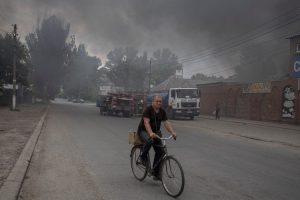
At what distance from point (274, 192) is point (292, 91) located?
85.9 feet

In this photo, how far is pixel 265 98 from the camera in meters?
34.4

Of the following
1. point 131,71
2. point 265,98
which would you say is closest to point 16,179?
point 265,98

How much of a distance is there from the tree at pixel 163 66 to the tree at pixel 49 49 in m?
39.3

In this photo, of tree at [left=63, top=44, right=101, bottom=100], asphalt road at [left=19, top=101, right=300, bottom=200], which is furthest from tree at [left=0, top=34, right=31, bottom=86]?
tree at [left=63, top=44, right=101, bottom=100]

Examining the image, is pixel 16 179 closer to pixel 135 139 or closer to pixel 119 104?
pixel 135 139

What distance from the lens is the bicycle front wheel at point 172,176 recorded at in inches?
237

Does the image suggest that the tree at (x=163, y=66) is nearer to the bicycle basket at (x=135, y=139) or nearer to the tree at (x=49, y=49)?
the tree at (x=49, y=49)

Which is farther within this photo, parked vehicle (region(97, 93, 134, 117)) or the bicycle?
parked vehicle (region(97, 93, 134, 117))

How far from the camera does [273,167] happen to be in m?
9.16

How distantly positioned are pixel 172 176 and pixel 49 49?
180 ft

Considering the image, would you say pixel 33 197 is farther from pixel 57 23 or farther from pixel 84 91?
pixel 84 91

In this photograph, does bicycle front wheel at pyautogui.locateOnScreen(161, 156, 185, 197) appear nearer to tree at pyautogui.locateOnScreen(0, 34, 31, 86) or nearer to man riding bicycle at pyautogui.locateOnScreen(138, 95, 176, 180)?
man riding bicycle at pyautogui.locateOnScreen(138, 95, 176, 180)

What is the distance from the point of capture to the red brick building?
3094cm

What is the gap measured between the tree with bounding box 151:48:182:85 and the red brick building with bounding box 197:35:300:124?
172 ft
